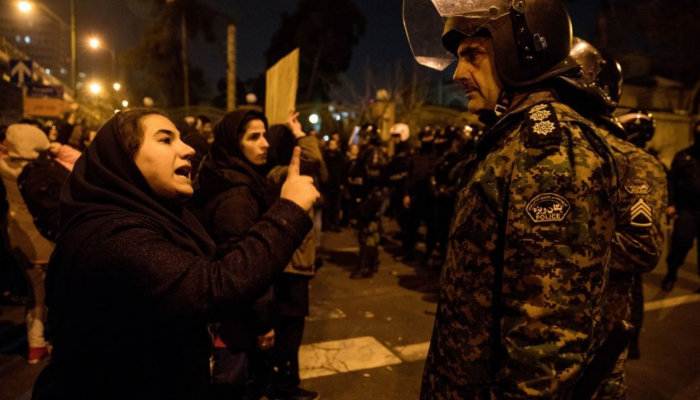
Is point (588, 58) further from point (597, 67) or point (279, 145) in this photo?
point (279, 145)

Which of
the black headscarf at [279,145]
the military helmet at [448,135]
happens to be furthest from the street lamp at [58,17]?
the black headscarf at [279,145]

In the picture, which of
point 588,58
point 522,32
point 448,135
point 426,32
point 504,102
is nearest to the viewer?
point 522,32

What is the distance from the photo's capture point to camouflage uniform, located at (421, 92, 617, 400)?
1381 mm

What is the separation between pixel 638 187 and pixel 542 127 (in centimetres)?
159

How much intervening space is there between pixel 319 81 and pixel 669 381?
2783cm

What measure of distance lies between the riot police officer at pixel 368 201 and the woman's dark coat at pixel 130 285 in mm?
5850

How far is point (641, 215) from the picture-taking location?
257cm

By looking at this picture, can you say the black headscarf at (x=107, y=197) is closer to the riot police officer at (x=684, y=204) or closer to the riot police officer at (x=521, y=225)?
the riot police officer at (x=521, y=225)

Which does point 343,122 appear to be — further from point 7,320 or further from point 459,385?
point 459,385

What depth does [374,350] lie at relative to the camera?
15.4ft

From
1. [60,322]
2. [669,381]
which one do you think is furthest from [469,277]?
[669,381]

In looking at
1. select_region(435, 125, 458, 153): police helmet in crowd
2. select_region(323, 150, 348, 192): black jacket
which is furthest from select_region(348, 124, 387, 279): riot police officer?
select_region(323, 150, 348, 192): black jacket

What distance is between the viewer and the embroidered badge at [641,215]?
2541mm

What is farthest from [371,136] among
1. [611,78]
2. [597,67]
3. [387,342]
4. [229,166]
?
[229,166]
